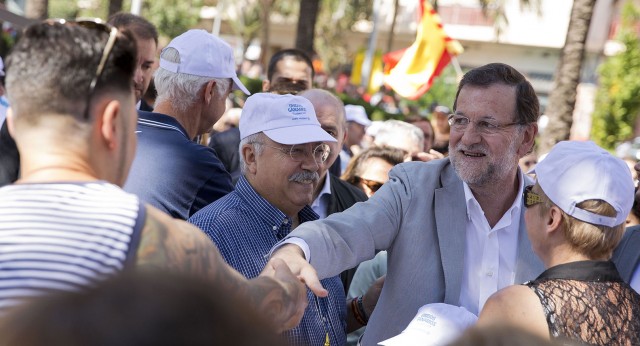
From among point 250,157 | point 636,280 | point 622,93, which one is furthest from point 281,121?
point 622,93

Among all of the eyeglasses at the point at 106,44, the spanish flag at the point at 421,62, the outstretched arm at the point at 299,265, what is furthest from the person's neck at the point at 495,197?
the spanish flag at the point at 421,62

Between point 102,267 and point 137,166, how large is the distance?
197cm

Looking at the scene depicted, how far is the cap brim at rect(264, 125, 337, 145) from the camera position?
3.86 metres

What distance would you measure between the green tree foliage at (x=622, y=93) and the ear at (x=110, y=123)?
29.0 m

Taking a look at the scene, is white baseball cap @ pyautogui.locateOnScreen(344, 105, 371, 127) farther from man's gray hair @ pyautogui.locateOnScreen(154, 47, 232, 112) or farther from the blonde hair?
the blonde hair

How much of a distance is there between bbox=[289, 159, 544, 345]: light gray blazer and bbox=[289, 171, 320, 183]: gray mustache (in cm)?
32

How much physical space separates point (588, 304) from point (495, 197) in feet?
3.81

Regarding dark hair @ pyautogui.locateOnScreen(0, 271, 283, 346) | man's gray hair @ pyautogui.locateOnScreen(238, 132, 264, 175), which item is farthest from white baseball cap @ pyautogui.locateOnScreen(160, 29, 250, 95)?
dark hair @ pyautogui.locateOnScreen(0, 271, 283, 346)

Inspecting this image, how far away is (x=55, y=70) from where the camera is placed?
1.97 meters

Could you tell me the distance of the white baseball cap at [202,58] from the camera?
4473mm

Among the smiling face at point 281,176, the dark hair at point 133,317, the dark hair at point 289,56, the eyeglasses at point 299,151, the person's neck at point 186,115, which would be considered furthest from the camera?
the dark hair at point 289,56

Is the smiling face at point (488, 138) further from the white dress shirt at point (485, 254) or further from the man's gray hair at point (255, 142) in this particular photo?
the man's gray hair at point (255, 142)

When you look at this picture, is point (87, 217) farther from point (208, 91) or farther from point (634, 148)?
point (634, 148)

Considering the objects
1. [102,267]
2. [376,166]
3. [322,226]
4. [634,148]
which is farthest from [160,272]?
[634,148]
